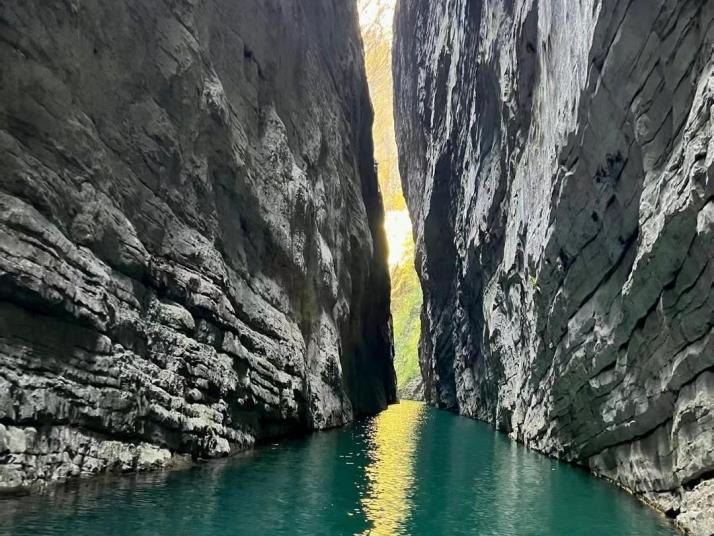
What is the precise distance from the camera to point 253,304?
2475 cm

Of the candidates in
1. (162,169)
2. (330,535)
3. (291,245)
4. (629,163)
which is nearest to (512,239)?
(291,245)

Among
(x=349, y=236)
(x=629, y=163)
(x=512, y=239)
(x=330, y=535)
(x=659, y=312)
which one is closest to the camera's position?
(x=330, y=535)

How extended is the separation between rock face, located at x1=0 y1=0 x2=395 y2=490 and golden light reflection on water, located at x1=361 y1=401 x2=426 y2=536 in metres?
3.97

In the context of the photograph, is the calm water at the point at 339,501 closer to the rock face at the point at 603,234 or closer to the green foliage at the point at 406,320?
the rock face at the point at 603,234

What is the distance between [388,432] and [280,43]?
21.8m

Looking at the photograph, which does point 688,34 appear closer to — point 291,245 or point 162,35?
point 162,35

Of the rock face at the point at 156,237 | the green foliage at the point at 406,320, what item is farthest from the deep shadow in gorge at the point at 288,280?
the green foliage at the point at 406,320

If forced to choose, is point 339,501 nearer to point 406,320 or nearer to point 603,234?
point 603,234

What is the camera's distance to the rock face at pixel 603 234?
40.3 ft

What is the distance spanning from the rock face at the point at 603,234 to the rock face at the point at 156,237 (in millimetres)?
11063

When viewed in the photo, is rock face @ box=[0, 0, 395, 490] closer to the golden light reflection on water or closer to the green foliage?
the golden light reflection on water

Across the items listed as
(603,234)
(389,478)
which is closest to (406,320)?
(389,478)

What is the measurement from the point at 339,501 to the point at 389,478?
3.99 m

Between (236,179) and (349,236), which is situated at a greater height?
(349,236)
